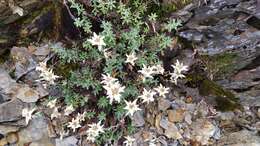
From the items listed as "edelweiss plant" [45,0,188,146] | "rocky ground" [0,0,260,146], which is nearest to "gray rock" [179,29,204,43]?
"rocky ground" [0,0,260,146]

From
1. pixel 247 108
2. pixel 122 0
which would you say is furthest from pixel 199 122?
pixel 122 0

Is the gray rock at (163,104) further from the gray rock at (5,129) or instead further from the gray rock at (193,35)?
the gray rock at (5,129)

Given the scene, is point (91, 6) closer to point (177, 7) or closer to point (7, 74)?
point (177, 7)

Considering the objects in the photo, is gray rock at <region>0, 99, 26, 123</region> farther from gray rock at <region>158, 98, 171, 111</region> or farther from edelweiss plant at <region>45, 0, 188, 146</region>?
gray rock at <region>158, 98, 171, 111</region>

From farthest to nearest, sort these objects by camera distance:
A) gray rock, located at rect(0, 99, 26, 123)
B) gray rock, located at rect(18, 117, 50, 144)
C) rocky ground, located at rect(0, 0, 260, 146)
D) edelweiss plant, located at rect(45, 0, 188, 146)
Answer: gray rock, located at rect(18, 117, 50, 144) → gray rock, located at rect(0, 99, 26, 123) → rocky ground, located at rect(0, 0, 260, 146) → edelweiss plant, located at rect(45, 0, 188, 146)

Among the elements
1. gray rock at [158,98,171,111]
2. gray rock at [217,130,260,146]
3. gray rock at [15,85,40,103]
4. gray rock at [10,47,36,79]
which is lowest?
gray rock at [217,130,260,146]

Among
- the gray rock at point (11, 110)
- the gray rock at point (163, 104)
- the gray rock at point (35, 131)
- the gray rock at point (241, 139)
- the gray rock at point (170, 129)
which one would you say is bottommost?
the gray rock at point (241, 139)

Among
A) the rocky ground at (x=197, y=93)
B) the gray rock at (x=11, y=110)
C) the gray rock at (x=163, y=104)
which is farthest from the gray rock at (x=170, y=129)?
the gray rock at (x=11, y=110)
